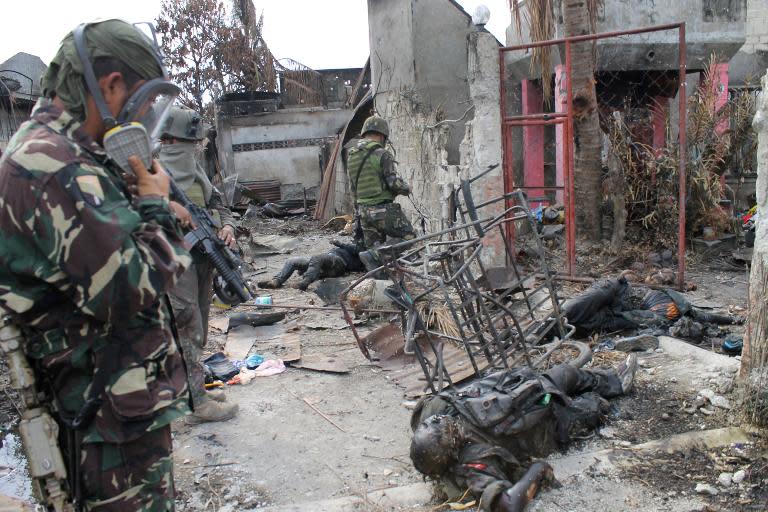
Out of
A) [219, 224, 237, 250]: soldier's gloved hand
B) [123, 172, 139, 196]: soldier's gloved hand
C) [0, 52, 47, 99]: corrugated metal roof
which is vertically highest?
[0, 52, 47, 99]: corrugated metal roof

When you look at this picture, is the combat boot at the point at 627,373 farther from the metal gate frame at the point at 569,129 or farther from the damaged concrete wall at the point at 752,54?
the damaged concrete wall at the point at 752,54

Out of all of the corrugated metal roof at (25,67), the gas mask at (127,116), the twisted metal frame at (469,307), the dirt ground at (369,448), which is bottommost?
the dirt ground at (369,448)

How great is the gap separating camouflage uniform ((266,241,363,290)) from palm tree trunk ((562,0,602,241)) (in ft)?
8.28

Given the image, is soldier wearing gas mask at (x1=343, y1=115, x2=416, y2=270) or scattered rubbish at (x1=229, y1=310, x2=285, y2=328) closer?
scattered rubbish at (x1=229, y1=310, x2=285, y2=328)

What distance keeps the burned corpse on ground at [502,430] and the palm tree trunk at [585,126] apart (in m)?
4.17

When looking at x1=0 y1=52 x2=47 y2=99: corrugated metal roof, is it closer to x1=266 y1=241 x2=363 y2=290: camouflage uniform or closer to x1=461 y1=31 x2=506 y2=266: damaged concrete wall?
x1=266 y1=241 x2=363 y2=290: camouflage uniform

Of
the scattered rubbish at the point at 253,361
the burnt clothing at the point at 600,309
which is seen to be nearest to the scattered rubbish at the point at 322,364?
the scattered rubbish at the point at 253,361

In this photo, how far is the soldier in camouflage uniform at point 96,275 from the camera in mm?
1530

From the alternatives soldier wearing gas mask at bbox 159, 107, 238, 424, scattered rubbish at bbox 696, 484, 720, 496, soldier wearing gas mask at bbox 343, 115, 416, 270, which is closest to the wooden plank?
soldier wearing gas mask at bbox 159, 107, 238, 424

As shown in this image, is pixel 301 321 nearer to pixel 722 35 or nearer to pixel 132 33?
pixel 132 33

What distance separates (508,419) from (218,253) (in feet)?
5.96

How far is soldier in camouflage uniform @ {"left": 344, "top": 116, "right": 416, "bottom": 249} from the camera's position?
650cm

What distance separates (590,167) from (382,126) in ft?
7.61

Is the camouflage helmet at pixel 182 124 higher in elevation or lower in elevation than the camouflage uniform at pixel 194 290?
higher
